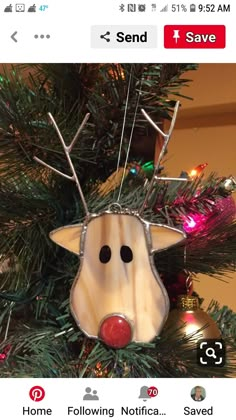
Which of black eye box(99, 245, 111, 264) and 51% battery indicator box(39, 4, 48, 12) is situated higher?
51% battery indicator box(39, 4, 48, 12)

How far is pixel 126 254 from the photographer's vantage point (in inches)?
12.1

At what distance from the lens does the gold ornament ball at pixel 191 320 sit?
1.08 ft

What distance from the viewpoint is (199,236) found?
347mm

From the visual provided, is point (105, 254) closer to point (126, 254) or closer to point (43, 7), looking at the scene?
point (126, 254)

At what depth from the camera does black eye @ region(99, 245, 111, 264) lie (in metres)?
0.31

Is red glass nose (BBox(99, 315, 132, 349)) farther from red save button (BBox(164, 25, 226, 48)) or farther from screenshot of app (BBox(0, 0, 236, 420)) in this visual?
red save button (BBox(164, 25, 226, 48))

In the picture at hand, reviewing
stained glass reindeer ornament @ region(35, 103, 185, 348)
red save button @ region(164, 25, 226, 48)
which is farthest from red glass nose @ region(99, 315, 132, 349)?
red save button @ region(164, 25, 226, 48)

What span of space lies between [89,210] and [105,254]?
4 centimetres

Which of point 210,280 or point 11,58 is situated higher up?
point 11,58

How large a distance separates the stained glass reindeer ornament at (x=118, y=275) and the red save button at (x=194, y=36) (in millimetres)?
58
